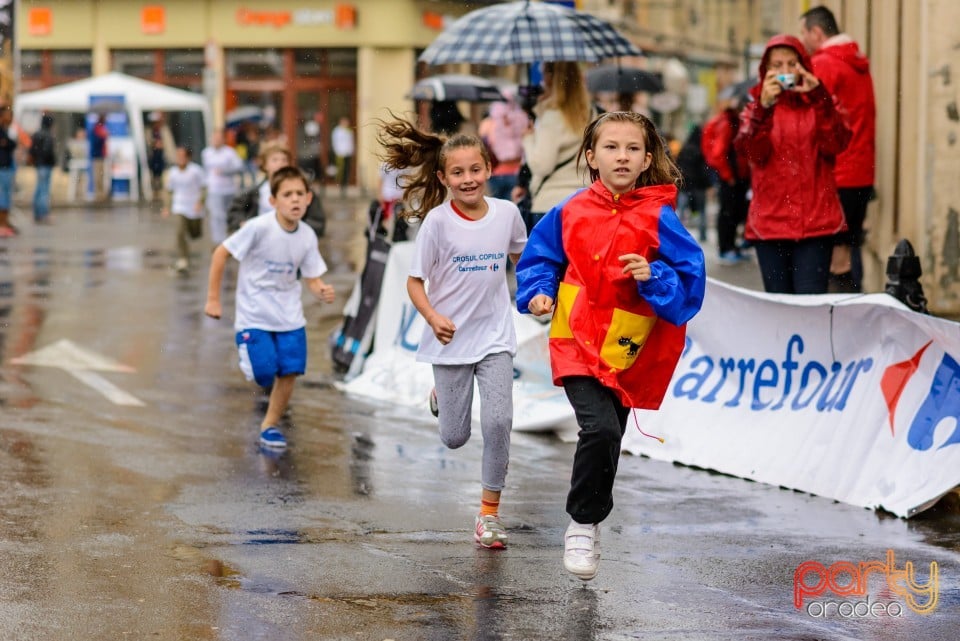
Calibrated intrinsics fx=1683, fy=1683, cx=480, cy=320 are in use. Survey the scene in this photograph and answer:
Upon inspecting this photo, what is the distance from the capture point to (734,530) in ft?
22.8

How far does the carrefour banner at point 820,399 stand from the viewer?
7355 mm

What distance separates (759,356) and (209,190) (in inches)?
690

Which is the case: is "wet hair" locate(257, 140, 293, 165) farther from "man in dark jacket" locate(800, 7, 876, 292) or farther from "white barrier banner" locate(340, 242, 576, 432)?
"man in dark jacket" locate(800, 7, 876, 292)

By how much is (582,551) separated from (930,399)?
7.53 ft

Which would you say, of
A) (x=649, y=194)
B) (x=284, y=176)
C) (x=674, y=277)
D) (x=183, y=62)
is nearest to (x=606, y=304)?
(x=674, y=277)

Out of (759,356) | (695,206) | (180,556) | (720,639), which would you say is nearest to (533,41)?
(759,356)

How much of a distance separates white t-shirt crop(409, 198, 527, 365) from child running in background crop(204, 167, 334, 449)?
93.7 inches

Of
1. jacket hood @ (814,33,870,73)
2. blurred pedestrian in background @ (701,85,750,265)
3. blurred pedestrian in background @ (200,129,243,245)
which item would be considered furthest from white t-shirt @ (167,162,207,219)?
jacket hood @ (814,33,870,73)

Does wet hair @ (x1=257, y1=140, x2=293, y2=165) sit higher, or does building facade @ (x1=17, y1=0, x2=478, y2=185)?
building facade @ (x1=17, y1=0, x2=478, y2=185)

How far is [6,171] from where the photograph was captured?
28.2 m

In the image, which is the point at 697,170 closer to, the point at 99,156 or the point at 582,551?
the point at 582,551

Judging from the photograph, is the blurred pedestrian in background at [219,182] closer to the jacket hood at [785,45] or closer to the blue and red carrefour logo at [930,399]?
the jacket hood at [785,45]

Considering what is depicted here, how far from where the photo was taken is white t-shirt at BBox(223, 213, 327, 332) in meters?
9.22

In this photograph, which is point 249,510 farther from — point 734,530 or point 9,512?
point 734,530
